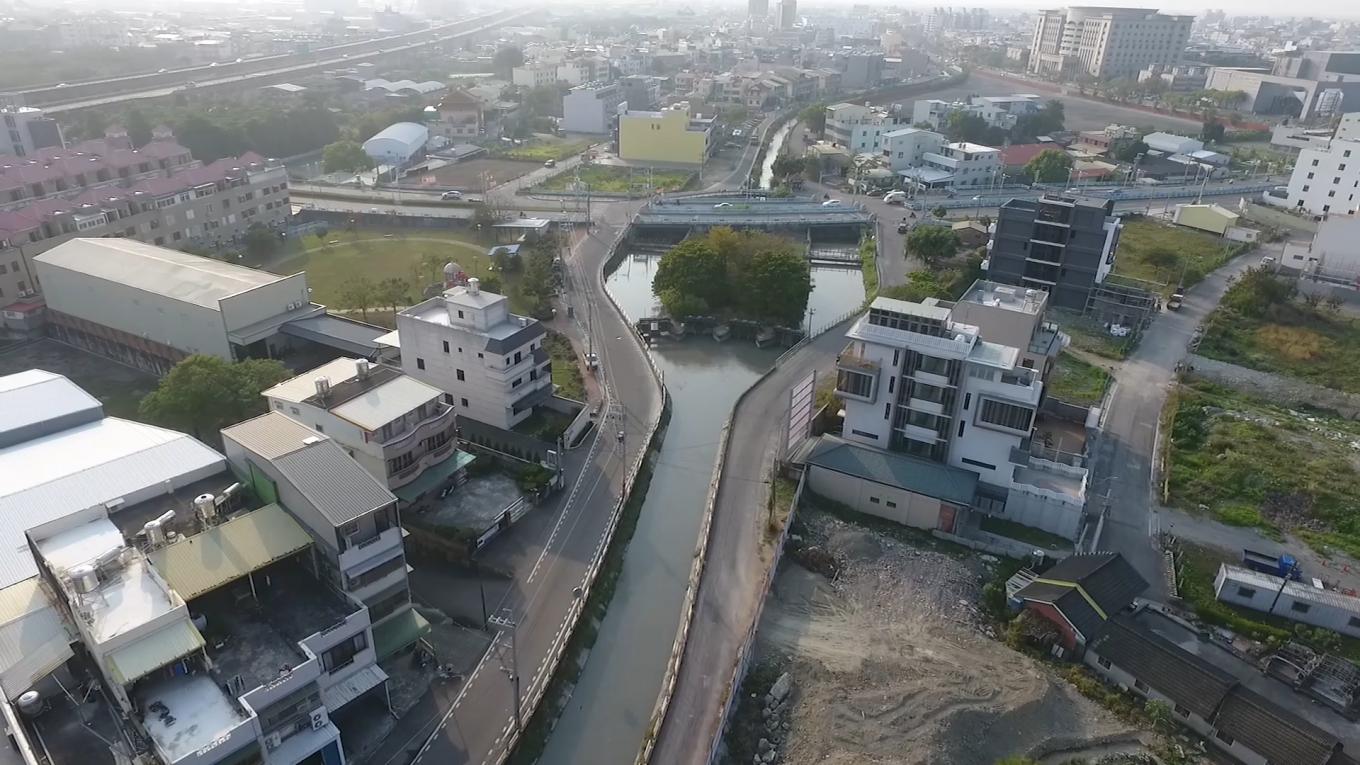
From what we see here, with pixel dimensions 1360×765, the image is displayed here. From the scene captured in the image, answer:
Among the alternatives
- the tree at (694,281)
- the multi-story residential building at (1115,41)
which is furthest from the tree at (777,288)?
the multi-story residential building at (1115,41)

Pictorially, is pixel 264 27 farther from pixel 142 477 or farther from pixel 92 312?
pixel 142 477

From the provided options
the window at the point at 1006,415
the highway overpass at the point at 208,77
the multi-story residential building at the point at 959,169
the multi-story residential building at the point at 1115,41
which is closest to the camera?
the window at the point at 1006,415

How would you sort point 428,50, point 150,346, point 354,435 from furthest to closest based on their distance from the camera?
point 428,50 → point 150,346 → point 354,435

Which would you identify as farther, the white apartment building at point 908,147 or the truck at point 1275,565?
the white apartment building at point 908,147

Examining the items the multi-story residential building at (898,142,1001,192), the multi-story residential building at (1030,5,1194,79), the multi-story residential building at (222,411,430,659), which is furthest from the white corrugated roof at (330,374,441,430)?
the multi-story residential building at (1030,5,1194,79)

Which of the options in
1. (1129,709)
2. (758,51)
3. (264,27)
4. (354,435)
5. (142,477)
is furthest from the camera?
Result: (264,27)

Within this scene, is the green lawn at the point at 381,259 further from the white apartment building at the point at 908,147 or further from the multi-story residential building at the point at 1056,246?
the white apartment building at the point at 908,147

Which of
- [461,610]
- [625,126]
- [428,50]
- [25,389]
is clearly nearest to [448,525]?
[461,610]
